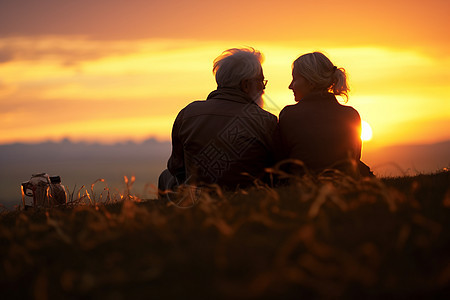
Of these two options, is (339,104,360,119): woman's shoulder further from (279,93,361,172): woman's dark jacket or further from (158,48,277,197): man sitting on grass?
(158,48,277,197): man sitting on grass

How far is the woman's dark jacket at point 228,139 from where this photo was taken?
6.05m

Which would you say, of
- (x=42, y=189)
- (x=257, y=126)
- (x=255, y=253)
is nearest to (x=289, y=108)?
(x=257, y=126)

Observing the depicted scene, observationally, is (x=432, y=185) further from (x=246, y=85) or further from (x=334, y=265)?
(x=246, y=85)

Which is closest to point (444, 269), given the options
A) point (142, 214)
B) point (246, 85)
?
point (142, 214)

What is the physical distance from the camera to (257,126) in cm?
607

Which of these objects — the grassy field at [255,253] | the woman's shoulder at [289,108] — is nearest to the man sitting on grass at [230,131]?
the woman's shoulder at [289,108]

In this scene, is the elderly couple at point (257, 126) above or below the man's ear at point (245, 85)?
below

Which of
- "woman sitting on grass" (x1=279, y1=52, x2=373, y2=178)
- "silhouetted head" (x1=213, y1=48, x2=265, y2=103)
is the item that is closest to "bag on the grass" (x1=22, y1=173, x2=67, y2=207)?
"silhouetted head" (x1=213, y1=48, x2=265, y2=103)

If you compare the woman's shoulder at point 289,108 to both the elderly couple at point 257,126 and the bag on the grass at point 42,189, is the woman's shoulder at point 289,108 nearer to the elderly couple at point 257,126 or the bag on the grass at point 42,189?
the elderly couple at point 257,126

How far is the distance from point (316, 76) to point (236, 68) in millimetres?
1044

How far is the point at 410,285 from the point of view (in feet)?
7.86

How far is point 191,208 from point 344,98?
3.28 metres

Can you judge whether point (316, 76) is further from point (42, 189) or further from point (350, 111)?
point (42, 189)

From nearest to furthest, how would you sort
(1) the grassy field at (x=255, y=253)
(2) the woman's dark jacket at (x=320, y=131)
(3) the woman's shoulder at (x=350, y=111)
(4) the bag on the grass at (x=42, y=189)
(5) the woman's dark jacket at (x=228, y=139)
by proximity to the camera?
(1) the grassy field at (x=255, y=253)
(2) the woman's dark jacket at (x=320, y=131)
(3) the woman's shoulder at (x=350, y=111)
(5) the woman's dark jacket at (x=228, y=139)
(4) the bag on the grass at (x=42, y=189)
